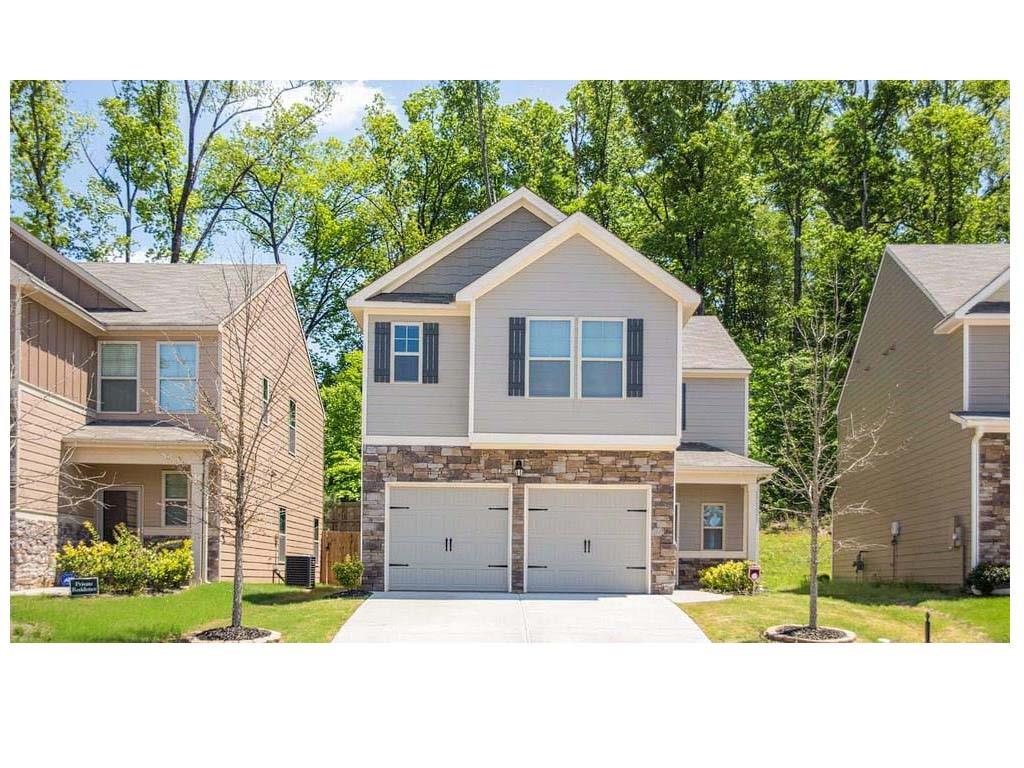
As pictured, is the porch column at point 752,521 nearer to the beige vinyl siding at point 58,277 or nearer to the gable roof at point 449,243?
the gable roof at point 449,243

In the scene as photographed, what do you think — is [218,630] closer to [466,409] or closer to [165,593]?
[165,593]

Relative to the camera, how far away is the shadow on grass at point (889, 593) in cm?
1888

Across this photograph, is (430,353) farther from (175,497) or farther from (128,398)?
(128,398)

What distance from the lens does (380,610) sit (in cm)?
1756

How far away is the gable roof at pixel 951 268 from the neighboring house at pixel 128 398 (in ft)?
38.3

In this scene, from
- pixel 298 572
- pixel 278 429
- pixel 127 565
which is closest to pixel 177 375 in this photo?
pixel 278 429

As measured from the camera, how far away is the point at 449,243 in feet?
67.8

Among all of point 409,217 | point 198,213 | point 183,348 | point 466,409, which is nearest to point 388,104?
point 409,217

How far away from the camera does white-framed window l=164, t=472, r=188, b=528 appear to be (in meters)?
22.2

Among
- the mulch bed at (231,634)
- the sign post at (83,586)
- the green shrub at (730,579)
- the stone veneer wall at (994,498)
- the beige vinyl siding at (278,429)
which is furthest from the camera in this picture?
the beige vinyl siding at (278,429)

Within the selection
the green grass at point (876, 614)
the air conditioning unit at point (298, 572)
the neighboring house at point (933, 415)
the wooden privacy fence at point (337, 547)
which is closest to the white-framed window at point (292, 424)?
the wooden privacy fence at point (337, 547)

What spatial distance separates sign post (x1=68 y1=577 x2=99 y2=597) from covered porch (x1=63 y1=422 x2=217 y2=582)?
1792mm

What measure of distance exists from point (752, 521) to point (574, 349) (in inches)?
201

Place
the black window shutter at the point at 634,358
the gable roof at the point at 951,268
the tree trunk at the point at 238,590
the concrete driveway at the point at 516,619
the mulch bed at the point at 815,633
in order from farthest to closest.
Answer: the gable roof at the point at 951,268 → the black window shutter at the point at 634,358 → the concrete driveway at the point at 516,619 → the mulch bed at the point at 815,633 → the tree trunk at the point at 238,590
